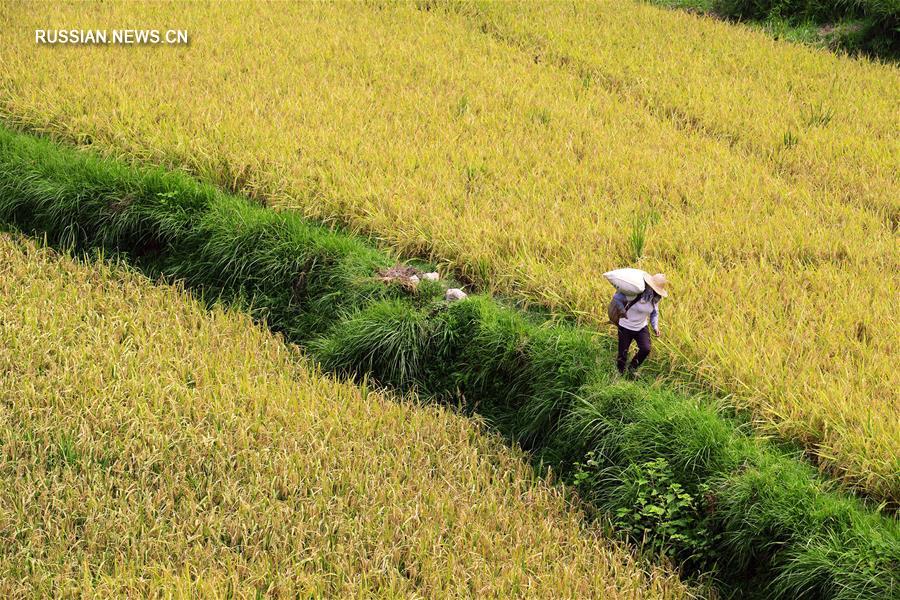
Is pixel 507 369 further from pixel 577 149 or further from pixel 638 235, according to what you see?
pixel 577 149

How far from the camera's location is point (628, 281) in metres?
3.70

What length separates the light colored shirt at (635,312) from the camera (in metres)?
3.79

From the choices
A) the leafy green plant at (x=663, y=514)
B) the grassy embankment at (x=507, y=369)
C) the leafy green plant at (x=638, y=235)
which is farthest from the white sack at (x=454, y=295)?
the leafy green plant at (x=663, y=514)

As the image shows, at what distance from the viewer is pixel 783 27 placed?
1035 cm

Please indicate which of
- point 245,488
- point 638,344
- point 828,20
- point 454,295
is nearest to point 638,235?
point 454,295

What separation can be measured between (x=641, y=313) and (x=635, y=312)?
0.08 feet

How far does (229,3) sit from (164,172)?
4.76 metres

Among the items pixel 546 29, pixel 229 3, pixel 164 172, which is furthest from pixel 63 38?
pixel 546 29

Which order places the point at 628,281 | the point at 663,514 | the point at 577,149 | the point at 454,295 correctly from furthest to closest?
the point at 577,149
the point at 454,295
the point at 628,281
the point at 663,514

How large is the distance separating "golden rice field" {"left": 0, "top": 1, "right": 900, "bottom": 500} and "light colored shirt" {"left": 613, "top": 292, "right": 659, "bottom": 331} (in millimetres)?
358

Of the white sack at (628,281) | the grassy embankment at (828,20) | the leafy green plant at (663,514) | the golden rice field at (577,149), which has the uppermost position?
the grassy embankment at (828,20)

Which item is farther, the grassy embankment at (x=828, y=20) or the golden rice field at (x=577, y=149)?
the grassy embankment at (x=828, y=20)

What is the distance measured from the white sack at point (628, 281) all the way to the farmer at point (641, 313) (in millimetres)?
55

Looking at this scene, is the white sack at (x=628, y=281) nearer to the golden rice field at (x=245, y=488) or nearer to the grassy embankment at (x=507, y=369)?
the grassy embankment at (x=507, y=369)
